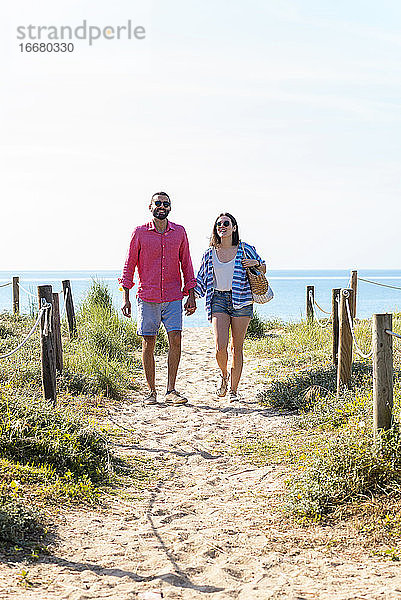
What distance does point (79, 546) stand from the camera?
3.80 m

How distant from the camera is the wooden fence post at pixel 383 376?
4488mm

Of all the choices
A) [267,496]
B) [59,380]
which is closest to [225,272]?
[59,380]

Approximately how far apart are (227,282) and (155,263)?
82cm

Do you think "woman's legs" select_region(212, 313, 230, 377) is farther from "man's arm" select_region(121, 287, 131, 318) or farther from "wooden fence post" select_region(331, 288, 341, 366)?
"wooden fence post" select_region(331, 288, 341, 366)

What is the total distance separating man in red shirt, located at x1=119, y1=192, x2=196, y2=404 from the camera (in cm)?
739

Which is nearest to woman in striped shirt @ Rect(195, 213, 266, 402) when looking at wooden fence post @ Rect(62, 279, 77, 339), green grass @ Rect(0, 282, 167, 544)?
green grass @ Rect(0, 282, 167, 544)

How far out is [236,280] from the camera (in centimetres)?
737

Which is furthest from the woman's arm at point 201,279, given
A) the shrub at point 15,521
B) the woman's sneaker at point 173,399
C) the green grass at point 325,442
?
the shrub at point 15,521

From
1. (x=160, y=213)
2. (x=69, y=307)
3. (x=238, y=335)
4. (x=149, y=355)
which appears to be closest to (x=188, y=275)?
(x=160, y=213)

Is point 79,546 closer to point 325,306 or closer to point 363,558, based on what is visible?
point 363,558

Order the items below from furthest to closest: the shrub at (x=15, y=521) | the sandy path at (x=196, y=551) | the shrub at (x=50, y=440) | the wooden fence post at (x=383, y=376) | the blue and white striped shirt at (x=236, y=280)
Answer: the blue and white striped shirt at (x=236, y=280) → the shrub at (x=50, y=440) → the wooden fence post at (x=383, y=376) → the shrub at (x=15, y=521) → the sandy path at (x=196, y=551)

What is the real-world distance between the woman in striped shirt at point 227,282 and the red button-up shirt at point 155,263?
1.06 feet

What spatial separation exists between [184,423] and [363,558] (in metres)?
3.48

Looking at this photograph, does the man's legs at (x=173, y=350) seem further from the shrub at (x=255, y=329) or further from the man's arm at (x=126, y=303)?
the shrub at (x=255, y=329)
